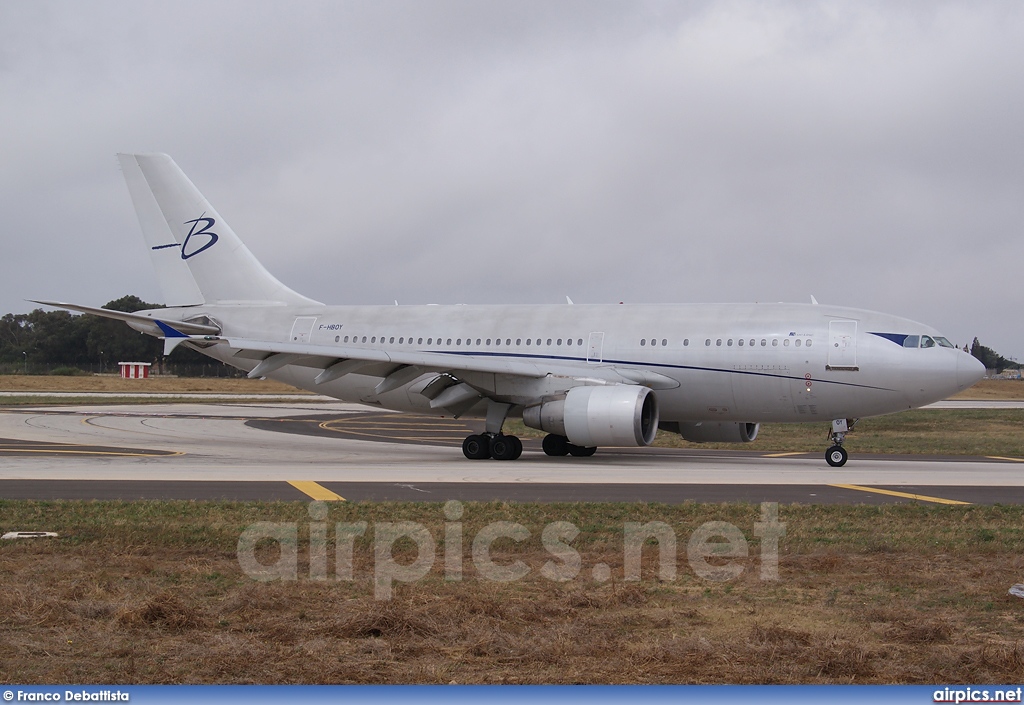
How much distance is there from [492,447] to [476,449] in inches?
15.9

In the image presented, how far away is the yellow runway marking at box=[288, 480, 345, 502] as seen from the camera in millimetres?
14984

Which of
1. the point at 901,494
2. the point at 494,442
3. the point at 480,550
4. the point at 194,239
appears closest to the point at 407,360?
the point at 494,442

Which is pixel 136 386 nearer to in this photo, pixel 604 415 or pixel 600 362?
pixel 600 362

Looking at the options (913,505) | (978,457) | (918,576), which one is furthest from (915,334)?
(918,576)

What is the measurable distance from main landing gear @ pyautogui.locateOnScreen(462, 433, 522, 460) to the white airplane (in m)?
0.03

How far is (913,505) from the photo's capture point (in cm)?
1445

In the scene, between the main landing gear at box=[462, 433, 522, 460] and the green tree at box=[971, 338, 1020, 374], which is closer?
the main landing gear at box=[462, 433, 522, 460]

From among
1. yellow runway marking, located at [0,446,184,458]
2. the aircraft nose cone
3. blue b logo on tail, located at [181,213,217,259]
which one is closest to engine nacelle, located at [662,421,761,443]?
the aircraft nose cone

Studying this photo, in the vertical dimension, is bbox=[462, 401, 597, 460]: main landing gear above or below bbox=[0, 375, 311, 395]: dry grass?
below

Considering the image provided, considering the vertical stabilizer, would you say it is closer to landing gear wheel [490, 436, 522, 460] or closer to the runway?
the runway

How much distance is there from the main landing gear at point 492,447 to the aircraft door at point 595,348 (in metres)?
2.78

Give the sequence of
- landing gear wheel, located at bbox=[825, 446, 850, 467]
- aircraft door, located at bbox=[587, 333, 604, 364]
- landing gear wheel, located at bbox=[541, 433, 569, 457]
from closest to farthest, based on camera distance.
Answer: landing gear wheel, located at bbox=[825, 446, 850, 467] < aircraft door, located at bbox=[587, 333, 604, 364] < landing gear wheel, located at bbox=[541, 433, 569, 457]

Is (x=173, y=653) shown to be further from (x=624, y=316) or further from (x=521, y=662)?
(x=624, y=316)

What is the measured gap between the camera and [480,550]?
421 inches
